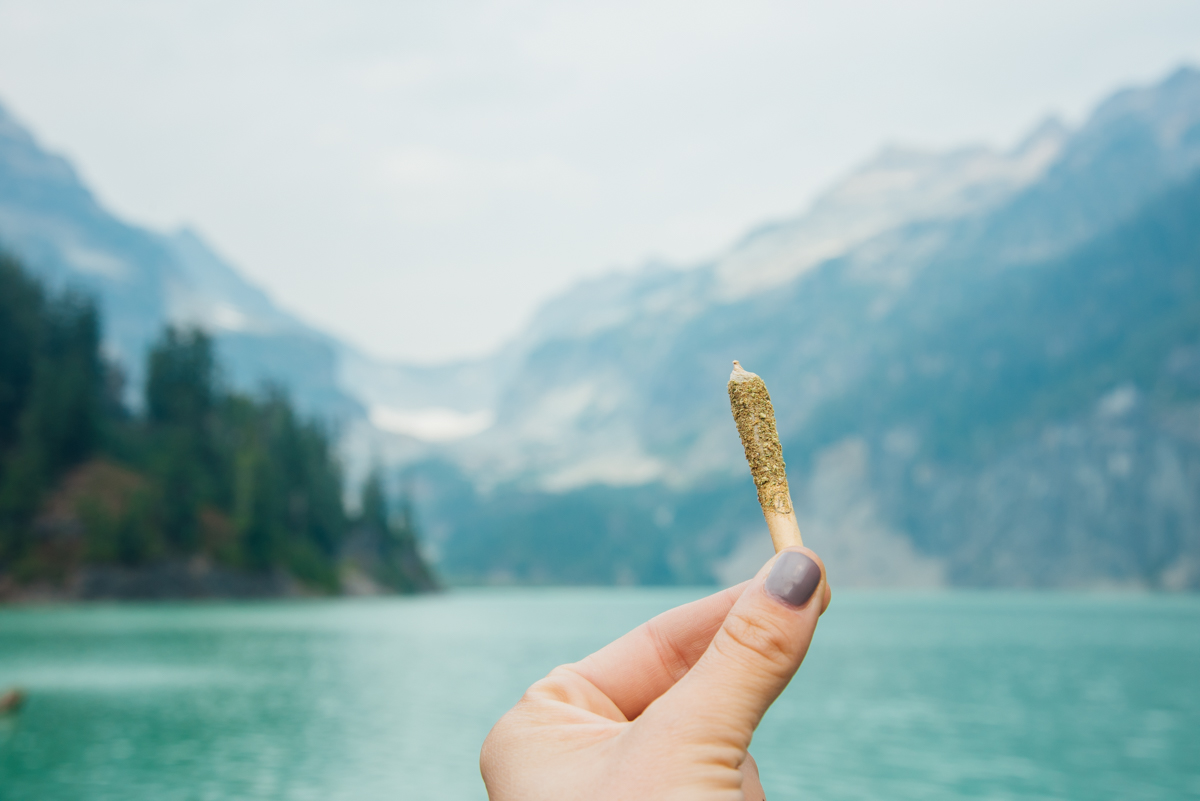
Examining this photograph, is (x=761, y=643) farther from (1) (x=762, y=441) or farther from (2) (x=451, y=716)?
(2) (x=451, y=716)

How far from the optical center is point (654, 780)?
2.79 m

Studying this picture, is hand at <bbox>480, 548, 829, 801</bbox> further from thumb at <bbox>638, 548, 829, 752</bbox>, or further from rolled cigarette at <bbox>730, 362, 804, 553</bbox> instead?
rolled cigarette at <bbox>730, 362, 804, 553</bbox>

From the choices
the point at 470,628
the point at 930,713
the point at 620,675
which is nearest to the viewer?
the point at 620,675

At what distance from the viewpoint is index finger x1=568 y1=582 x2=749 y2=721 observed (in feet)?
11.5

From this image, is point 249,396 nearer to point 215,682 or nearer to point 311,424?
point 311,424

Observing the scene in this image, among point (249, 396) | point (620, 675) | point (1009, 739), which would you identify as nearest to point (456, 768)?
point (1009, 739)

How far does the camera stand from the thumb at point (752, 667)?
2.82 meters

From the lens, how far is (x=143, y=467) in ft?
404

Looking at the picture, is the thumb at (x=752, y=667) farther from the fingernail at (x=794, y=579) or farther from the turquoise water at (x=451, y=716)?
the turquoise water at (x=451, y=716)

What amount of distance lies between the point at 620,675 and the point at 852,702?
4292 centimetres

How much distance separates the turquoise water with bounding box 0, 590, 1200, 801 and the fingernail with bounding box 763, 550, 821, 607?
24575mm

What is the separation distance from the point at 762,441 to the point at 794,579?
2.16 feet

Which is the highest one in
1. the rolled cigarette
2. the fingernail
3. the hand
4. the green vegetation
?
the green vegetation

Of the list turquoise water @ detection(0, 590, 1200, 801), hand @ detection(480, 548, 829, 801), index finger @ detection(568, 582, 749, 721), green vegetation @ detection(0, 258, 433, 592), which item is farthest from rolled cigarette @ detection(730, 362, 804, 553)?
green vegetation @ detection(0, 258, 433, 592)
